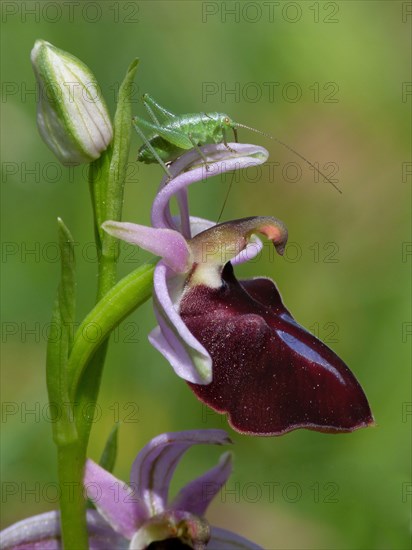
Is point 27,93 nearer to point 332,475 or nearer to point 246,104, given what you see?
point 246,104

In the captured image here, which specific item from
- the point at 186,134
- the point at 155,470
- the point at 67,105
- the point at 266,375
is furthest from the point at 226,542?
the point at 67,105

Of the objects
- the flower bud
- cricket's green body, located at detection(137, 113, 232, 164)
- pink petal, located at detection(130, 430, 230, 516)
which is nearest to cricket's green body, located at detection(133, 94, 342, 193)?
cricket's green body, located at detection(137, 113, 232, 164)

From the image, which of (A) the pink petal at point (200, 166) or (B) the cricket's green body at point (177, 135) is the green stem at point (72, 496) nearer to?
(A) the pink petal at point (200, 166)

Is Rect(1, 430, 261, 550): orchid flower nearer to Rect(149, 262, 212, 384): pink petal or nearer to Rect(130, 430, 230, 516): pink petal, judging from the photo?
Rect(130, 430, 230, 516): pink petal

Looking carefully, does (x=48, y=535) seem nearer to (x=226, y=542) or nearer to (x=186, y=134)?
(x=226, y=542)

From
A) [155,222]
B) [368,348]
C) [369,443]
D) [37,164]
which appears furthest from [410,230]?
[155,222]

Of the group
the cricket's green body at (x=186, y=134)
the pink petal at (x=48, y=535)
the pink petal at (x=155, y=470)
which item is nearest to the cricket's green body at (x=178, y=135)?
the cricket's green body at (x=186, y=134)
